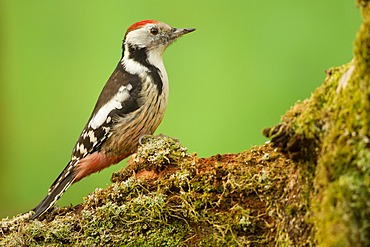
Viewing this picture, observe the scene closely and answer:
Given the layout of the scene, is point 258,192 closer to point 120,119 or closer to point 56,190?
point 56,190

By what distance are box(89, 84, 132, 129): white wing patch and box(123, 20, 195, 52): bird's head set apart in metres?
0.43

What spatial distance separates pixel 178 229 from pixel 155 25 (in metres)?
1.97

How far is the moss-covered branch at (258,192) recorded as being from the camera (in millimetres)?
1476

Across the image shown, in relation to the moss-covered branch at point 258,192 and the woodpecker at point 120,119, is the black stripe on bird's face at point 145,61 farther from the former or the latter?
the moss-covered branch at point 258,192

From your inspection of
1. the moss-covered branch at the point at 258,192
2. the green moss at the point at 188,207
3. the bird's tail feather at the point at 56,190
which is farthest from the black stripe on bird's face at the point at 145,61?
the green moss at the point at 188,207

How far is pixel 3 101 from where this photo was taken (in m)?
4.74

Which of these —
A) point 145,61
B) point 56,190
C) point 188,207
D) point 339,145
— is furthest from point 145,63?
point 339,145

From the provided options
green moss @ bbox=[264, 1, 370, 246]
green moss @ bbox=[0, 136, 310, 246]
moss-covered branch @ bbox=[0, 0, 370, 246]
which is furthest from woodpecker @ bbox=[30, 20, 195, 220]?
green moss @ bbox=[264, 1, 370, 246]

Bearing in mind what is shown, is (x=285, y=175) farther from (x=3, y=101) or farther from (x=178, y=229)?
(x=3, y=101)

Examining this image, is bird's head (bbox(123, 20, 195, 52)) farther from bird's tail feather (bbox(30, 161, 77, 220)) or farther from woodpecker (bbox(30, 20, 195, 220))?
bird's tail feather (bbox(30, 161, 77, 220))

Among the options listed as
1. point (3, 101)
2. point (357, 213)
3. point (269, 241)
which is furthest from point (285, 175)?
point (3, 101)

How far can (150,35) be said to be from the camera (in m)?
3.73

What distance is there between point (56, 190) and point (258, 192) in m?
1.30

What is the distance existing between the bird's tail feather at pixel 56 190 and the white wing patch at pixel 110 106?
0.28 metres
